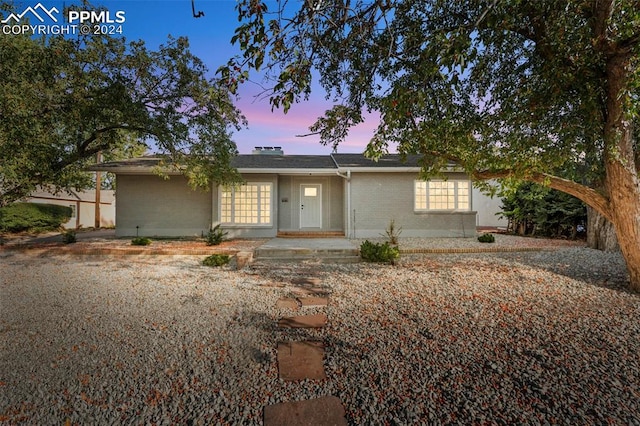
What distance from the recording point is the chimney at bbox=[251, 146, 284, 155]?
49.6 feet

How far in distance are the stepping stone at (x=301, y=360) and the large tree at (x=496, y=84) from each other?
2406 millimetres

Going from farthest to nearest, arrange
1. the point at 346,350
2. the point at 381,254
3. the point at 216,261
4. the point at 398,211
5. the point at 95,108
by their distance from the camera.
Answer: the point at 398,211
the point at 95,108
the point at 381,254
the point at 216,261
the point at 346,350

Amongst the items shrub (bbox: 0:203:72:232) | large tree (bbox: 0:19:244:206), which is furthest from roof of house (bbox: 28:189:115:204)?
large tree (bbox: 0:19:244:206)

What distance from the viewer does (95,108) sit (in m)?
7.51

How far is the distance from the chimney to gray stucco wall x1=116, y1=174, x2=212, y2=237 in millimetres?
4598

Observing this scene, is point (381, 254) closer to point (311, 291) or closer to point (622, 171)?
point (311, 291)

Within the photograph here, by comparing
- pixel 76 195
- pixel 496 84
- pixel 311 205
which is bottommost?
pixel 311 205

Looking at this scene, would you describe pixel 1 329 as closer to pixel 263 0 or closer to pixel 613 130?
pixel 263 0

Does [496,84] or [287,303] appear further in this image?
[496,84]

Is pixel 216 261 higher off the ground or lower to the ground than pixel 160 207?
lower

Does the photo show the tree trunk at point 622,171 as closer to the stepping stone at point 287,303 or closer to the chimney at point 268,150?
the stepping stone at point 287,303

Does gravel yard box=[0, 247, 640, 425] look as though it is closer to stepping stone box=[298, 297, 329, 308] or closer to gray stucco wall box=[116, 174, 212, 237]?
stepping stone box=[298, 297, 329, 308]

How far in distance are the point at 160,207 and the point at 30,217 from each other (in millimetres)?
6181

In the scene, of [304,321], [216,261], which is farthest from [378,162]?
[304,321]
